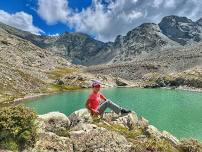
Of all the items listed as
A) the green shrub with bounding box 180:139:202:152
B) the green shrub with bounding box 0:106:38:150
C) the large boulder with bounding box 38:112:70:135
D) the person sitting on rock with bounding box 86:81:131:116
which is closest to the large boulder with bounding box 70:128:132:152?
the green shrub with bounding box 0:106:38:150

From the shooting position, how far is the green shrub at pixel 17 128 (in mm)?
16922

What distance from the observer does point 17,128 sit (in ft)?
57.2

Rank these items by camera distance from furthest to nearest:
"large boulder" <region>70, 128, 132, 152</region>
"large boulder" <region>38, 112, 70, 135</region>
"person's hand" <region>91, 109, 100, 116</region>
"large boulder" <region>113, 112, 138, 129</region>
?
"large boulder" <region>113, 112, 138, 129</region>, "person's hand" <region>91, 109, 100, 116</region>, "large boulder" <region>38, 112, 70, 135</region>, "large boulder" <region>70, 128, 132, 152</region>

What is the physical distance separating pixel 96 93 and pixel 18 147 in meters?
9.28

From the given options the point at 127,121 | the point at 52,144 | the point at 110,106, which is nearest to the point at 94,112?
the point at 110,106

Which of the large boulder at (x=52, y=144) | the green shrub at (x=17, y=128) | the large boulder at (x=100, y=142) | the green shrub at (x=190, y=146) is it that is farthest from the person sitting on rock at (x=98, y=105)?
the green shrub at (x=17, y=128)

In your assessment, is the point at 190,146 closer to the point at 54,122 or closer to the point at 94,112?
the point at 94,112

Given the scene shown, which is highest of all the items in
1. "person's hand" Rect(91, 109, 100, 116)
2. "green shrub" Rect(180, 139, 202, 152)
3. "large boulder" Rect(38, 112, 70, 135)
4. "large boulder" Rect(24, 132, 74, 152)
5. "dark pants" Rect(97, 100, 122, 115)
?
"dark pants" Rect(97, 100, 122, 115)

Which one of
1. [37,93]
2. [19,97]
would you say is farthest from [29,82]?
[19,97]

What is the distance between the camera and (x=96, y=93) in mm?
25234

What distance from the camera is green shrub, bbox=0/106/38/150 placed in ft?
55.5

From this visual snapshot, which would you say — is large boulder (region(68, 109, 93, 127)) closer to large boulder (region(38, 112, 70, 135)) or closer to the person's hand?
the person's hand

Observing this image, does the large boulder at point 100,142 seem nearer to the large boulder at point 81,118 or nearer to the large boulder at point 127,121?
the large boulder at point 81,118

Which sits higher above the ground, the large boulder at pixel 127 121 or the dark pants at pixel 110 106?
the dark pants at pixel 110 106
